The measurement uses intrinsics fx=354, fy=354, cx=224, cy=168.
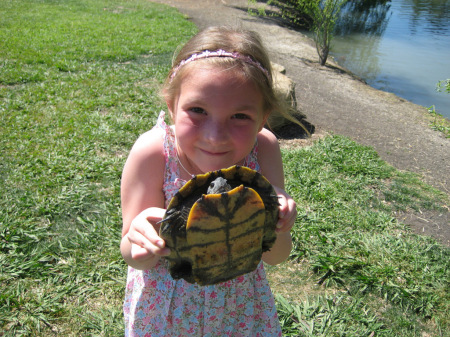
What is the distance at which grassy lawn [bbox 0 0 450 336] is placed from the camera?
234 cm

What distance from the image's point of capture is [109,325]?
2.19 m

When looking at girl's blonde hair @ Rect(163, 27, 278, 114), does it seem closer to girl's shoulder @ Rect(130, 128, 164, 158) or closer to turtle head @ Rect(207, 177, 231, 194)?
girl's shoulder @ Rect(130, 128, 164, 158)

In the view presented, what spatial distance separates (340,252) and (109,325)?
6.02ft

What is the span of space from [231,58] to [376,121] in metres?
5.46

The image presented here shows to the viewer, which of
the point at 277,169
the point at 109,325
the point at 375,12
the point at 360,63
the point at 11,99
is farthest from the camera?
the point at 375,12

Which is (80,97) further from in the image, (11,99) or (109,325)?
(109,325)

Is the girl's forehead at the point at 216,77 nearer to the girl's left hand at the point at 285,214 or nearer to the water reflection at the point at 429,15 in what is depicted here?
the girl's left hand at the point at 285,214

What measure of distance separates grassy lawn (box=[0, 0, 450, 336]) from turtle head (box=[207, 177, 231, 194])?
1.59 meters

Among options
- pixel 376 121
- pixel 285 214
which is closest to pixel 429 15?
pixel 376 121

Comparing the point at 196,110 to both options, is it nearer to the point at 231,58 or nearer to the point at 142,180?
the point at 231,58

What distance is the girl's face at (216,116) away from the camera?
1236 millimetres

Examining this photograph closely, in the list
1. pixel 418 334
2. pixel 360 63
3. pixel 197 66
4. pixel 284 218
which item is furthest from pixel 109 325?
pixel 360 63

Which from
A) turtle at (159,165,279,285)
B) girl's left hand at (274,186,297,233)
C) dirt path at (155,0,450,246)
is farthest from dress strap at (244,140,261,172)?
dirt path at (155,0,450,246)

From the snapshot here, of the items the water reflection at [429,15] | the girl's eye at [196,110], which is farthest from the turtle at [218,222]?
the water reflection at [429,15]
